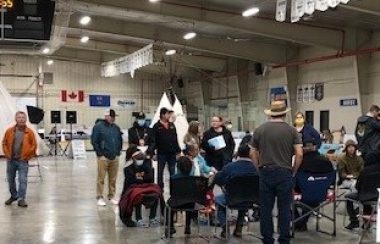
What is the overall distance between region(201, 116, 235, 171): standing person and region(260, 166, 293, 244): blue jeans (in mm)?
2599

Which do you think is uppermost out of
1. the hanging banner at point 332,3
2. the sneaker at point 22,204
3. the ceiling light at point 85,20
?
the ceiling light at point 85,20

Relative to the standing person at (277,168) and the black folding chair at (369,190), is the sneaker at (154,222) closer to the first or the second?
the standing person at (277,168)

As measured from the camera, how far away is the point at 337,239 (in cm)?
602

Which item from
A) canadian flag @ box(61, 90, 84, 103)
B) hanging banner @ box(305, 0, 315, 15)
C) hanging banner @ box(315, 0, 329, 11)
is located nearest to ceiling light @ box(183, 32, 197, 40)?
hanging banner @ box(305, 0, 315, 15)

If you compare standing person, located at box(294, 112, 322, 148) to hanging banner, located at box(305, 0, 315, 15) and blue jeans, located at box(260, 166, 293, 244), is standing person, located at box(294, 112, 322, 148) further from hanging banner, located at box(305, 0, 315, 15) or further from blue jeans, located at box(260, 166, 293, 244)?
hanging banner, located at box(305, 0, 315, 15)

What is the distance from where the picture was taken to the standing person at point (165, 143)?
25.6 feet

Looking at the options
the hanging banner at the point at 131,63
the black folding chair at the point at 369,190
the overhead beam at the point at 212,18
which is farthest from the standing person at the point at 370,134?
the hanging banner at the point at 131,63

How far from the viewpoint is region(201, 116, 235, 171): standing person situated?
771cm

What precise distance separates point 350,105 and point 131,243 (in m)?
13.4

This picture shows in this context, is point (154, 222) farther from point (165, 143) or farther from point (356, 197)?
point (356, 197)

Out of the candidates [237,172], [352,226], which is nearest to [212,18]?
[352,226]

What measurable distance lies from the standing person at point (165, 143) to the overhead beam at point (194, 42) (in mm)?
11078

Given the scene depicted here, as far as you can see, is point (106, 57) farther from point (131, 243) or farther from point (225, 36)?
point (131, 243)

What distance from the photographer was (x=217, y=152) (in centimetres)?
771
